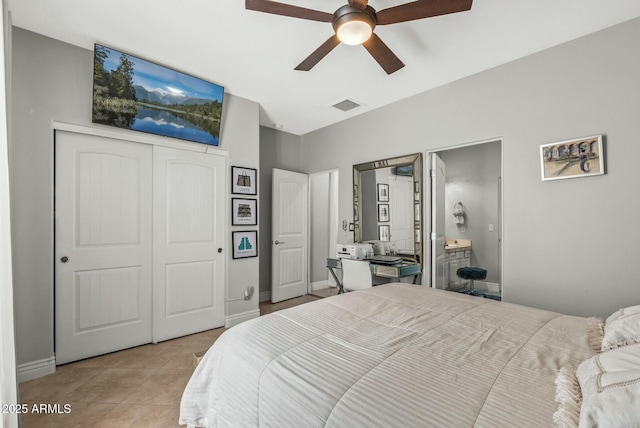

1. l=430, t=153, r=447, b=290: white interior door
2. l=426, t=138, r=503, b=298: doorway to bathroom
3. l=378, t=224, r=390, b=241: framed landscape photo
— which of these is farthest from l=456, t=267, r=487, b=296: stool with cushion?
l=378, t=224, r=390, b=241: framed landscape photo

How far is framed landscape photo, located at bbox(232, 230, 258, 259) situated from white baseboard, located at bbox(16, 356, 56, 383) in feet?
5.80

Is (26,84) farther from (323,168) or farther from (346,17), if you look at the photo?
(323,168)

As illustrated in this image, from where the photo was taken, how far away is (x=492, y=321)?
1561mm

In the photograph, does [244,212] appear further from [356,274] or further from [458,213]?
[458,213]

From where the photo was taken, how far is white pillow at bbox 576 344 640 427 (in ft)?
2.14

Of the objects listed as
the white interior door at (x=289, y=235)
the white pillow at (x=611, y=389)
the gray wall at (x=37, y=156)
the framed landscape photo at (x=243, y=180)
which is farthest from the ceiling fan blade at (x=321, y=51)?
the white interior door at (x=289, y=235)

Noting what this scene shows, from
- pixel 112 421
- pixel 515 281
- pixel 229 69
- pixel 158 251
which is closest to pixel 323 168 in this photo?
pixel 229 69

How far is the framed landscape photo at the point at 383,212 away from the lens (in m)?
3.87

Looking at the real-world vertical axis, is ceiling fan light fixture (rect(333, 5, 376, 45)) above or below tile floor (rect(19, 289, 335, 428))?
above

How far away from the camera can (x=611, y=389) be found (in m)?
0.74

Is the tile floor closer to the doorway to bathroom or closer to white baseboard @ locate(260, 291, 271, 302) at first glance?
white baseboard @ locate(260, 291, 271, 302)

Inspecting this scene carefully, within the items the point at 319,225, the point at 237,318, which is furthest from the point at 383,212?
the point at 237,318

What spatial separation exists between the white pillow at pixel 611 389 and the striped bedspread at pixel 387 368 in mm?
103

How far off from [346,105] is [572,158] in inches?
93.9
